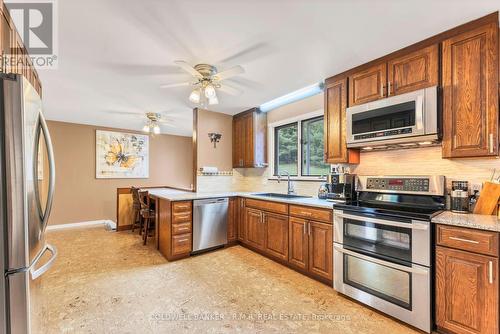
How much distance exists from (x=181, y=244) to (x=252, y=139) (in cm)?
209

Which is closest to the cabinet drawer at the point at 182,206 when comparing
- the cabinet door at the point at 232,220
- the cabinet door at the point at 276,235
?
the cabinet door at the point at 232,220

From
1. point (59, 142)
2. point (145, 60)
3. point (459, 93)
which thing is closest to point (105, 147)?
point (59, 142)

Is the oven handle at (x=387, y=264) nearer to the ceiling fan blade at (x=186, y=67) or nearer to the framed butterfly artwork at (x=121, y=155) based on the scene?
the ceiling fan blade at (x=186, y=67)

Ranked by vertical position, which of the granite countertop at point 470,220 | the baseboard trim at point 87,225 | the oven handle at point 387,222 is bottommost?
the baseboard trim at point 87,225

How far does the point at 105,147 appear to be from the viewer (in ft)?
18.4

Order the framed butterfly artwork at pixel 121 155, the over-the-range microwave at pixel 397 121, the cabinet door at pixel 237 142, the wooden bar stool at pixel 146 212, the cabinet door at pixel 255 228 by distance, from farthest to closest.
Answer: the framed butterfly artwork at pixel 121 155 → the cabinet door at pixel 237 142 → the wooden bar stool at pixel 146 212 → the cabinet door at pixel 255 228 → the over-the-range microwave at pixel 397 121

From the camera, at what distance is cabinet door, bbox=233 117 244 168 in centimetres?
440

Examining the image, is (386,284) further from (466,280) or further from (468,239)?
(468,239)

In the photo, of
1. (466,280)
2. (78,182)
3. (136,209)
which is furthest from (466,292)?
(78,182)

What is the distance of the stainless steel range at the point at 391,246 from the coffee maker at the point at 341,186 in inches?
5.7

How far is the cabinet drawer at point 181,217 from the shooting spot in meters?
3.22

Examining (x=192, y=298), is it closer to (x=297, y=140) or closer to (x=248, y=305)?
(x=248, y=305)

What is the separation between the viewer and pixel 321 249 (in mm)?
2545

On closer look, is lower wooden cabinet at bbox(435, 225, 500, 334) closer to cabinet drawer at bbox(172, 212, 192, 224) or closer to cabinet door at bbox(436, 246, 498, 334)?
cabinet door at bbox(436, 246, 498, 334)
